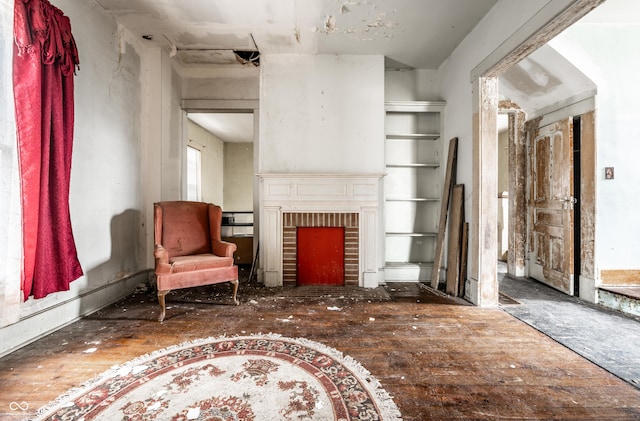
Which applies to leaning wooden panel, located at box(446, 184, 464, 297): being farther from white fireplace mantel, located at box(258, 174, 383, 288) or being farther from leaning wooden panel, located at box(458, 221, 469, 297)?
white fireplace mantel, located at box(258, 174, 383, 288)

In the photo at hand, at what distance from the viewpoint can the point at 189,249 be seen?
2932 millimetres

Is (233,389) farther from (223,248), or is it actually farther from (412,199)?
(412,199)

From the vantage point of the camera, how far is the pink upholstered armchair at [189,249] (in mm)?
2475

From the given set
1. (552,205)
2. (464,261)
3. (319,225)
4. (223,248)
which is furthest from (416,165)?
(223,248)

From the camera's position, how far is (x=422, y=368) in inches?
66.4

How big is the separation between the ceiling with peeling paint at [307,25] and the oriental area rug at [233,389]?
294 centimetres

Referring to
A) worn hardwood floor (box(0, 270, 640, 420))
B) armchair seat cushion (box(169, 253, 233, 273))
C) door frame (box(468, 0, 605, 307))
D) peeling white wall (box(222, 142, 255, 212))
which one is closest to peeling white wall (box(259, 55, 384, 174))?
door frame (box(468, 0, 605, 307))

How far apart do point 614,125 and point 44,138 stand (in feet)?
16.4

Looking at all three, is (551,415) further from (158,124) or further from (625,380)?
(158,124)

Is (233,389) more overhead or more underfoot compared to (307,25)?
more underfoot

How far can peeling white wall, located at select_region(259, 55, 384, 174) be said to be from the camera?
3.47 metres

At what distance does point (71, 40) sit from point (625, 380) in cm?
440

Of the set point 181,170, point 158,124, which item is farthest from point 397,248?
point 158,124

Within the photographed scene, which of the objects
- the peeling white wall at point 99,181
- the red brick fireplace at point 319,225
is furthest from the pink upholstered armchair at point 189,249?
the red brick fireplace at point 319,225
